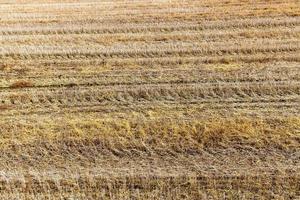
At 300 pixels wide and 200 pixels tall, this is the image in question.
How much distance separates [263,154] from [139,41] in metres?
6.63

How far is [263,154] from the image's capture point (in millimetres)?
9148

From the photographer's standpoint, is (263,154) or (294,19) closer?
(263,154)

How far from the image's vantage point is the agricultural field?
8.55 m

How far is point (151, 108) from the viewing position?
10797 mm

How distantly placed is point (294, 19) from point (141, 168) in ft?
31.7

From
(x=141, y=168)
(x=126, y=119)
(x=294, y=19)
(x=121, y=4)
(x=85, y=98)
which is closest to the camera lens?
(x=141, y=168)

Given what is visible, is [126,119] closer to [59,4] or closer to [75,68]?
[75,68]

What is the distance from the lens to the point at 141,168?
884 centimetres

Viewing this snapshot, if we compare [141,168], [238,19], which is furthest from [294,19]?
[141,168]

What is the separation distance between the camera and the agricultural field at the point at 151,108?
8.55 meters

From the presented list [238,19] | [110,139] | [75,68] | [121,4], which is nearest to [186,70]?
[75,68]

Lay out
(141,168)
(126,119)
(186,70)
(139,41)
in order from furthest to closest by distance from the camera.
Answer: (139,41) → (186,70) → (126,119) → (141,168)

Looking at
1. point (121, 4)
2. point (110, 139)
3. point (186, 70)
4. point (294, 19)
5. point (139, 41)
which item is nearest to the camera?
point (110, 139)

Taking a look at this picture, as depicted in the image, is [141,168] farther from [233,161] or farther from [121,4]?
[121,4]
